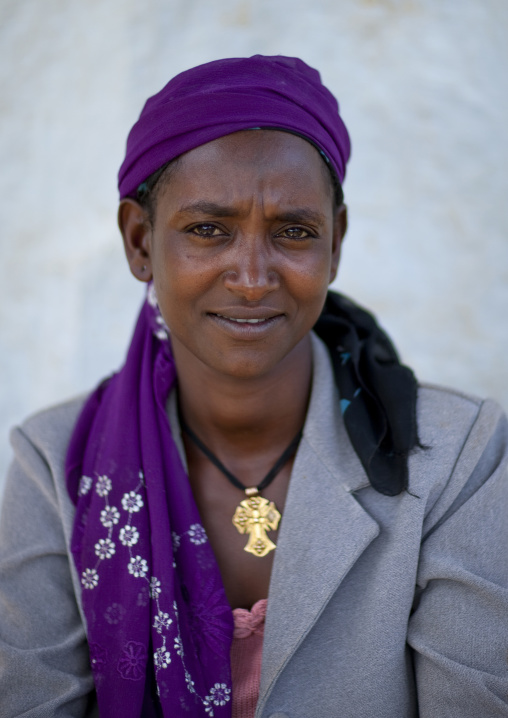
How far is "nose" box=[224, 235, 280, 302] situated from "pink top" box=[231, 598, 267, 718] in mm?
792

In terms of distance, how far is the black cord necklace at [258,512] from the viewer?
193 cm

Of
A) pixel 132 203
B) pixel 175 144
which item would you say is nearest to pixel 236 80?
pixel 175 144

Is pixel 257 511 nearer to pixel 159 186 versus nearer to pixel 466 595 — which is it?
pixel 466 595

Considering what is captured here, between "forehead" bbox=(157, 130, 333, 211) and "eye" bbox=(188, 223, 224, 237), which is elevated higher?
"forehead" bbox=(157, 130, 333, 211)

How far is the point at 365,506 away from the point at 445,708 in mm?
489

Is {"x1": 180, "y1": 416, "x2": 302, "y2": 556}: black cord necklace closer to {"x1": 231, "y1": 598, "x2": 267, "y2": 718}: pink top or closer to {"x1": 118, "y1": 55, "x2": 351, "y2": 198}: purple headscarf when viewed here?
{"x1": 231, "y1": 598, "x2": 267, "y2": 718}: pink top

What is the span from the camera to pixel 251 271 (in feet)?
5.54

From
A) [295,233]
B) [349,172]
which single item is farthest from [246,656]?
[349,172]

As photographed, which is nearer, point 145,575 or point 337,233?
point 145,575

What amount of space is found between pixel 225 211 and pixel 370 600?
3.28ft

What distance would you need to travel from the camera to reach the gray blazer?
65.3 inches

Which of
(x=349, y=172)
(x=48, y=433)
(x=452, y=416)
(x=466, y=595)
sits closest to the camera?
(x=466, y=595)

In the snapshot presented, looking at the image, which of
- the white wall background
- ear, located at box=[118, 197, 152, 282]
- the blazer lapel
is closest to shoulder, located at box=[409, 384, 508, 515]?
the blazer lapel

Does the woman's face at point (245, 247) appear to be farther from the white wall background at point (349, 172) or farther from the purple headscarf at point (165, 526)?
the white wall background at point (349, 172)
